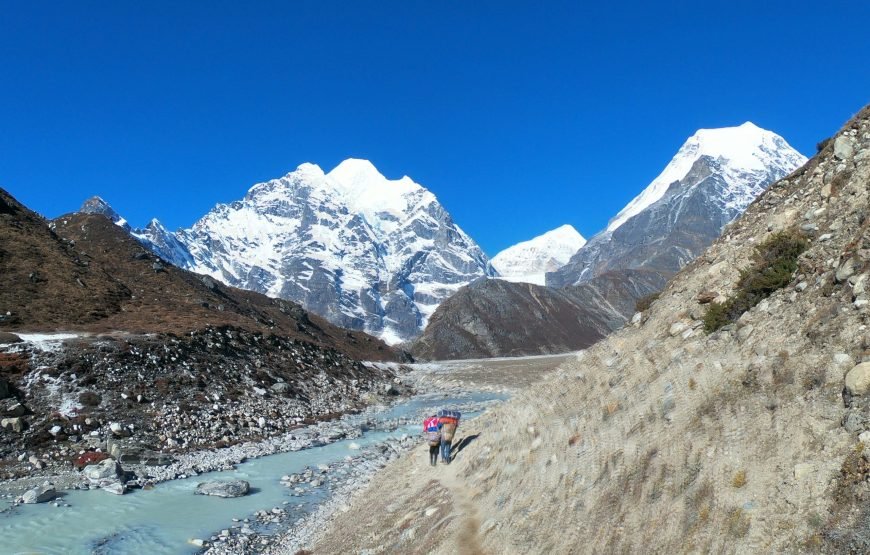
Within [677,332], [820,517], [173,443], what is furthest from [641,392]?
[173,443]

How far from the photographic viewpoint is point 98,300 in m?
52.2

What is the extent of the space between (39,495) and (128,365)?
17.4 m

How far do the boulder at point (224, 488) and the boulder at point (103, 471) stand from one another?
3.84 meters

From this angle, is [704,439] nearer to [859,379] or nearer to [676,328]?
[859,379]

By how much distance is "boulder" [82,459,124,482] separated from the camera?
25.5 metres

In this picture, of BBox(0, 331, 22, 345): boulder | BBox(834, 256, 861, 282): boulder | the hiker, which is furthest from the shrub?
BBox(0, 331, 22, 345): boulder

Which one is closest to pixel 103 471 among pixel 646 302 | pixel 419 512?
pixel 419 512

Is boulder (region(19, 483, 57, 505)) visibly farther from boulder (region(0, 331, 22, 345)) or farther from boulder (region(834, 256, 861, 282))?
boulder (region(834, 256, 861, 282))

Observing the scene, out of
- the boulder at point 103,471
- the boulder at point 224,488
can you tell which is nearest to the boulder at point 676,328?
the boulder at point 224,488

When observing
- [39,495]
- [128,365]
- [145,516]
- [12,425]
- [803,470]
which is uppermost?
[128,365]

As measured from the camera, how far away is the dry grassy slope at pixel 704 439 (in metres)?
8.08

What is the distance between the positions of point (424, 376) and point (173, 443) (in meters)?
72.7

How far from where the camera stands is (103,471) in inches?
1014

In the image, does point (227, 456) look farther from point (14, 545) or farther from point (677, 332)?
point (677, 332)
